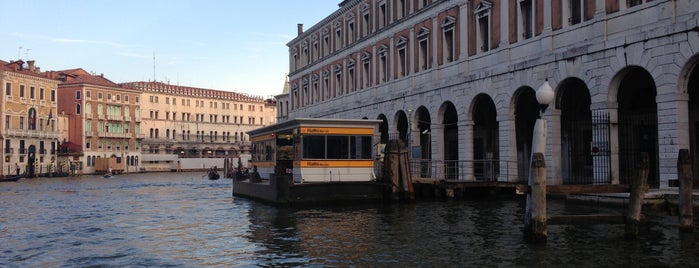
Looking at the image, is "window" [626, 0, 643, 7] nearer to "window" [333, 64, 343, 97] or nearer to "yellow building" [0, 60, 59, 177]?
"window" [333, 64, 343, 97]

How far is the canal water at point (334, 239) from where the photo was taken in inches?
508

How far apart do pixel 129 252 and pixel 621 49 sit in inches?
692

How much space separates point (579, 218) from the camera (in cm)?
1387

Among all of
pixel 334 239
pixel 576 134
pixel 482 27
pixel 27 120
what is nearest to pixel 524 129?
pixel 576 134

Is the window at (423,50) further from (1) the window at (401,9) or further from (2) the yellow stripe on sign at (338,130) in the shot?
(2) the yellow stripe on sign at (338,130)

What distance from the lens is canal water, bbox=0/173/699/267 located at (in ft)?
42.3

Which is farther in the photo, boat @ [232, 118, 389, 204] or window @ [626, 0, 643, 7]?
boat @ [232, 118, 389, 204]

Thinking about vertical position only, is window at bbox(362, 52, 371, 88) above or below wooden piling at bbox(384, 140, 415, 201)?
above

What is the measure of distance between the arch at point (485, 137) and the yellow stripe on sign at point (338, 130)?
29.8 feet

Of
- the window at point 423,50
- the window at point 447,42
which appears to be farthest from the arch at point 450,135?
the window at point 447,42

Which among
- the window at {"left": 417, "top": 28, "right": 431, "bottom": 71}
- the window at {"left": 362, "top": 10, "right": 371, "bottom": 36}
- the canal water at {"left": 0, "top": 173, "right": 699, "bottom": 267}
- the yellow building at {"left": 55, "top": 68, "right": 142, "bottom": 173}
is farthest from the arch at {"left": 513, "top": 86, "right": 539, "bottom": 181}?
the yellow building at {"left": 55, "top": 68, "right": 142, "bottom": 173}

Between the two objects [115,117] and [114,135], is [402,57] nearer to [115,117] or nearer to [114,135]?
[114,135]

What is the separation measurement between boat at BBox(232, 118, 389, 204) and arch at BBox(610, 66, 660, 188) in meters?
9.65

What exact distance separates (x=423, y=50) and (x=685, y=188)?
2406 cm
